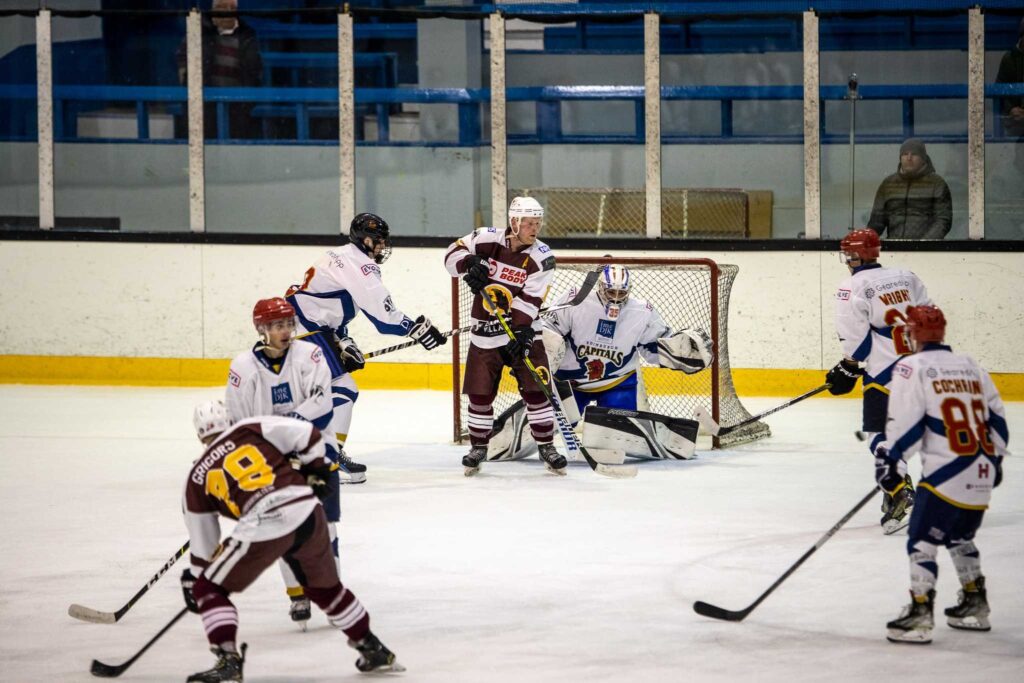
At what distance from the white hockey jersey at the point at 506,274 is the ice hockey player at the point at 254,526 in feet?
8.54

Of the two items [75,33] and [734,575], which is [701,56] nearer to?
[75,33]

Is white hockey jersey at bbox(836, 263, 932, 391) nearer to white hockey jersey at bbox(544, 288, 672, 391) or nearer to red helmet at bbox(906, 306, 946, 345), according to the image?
red helmet at bbox(906, 306, 946, 345)

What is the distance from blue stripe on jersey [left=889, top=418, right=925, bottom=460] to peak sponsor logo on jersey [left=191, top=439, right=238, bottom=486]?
59.7 inches

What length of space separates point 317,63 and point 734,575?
4.89 m

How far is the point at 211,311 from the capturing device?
823cm

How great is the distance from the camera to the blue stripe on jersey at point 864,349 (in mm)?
4930

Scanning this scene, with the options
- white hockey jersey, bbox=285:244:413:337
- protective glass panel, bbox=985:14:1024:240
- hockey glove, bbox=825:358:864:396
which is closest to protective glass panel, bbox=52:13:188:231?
white hockey jersey, bbox=285:244:413:337

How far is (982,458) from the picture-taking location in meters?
3.50

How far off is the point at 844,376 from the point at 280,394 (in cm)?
216

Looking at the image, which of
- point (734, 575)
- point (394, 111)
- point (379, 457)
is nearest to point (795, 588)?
point (734, 575)

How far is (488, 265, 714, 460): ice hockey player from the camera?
6141 millimetres

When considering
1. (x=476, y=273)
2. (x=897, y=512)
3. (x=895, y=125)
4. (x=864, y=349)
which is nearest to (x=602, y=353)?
(x=476, y=273)

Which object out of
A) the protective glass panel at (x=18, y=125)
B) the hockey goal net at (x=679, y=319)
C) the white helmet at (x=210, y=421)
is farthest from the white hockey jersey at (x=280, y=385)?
the protective glass panel at (x=18, y=125)

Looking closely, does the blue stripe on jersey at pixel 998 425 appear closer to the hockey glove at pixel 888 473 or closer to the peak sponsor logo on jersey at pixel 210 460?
the hockey glove at pixel 888 473
